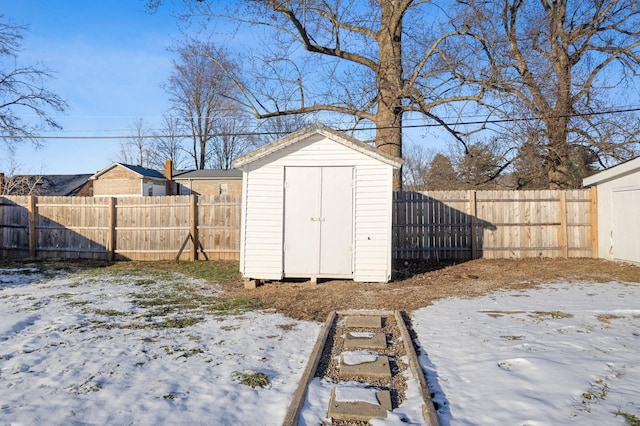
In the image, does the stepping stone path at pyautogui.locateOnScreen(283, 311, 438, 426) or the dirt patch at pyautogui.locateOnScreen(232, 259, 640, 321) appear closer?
the stepping stone path at pyautogui.locateOnScreen(283, 311, 438, 426)

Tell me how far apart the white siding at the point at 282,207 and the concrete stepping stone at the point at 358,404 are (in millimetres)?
4718

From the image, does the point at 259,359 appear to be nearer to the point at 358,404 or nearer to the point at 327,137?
the point at 358,404

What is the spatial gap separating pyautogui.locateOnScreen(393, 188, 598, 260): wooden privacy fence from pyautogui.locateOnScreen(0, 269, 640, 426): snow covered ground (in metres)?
4.57

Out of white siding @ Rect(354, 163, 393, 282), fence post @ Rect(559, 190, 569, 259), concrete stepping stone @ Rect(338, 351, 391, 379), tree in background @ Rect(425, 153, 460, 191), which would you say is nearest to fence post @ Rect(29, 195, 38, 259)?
white siding @ Rect(354, 163, 393, 282)

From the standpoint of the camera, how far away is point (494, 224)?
11.3 m

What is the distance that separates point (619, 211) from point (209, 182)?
83.0ft

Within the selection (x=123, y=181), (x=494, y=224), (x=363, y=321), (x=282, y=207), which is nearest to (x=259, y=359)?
(x=363, y=321)

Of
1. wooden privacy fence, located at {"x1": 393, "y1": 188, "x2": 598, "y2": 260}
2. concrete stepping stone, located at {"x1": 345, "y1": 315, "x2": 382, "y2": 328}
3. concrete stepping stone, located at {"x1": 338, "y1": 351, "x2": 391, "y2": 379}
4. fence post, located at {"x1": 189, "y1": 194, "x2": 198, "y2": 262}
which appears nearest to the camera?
concrete stepping stone, located at {"x1": 338, "y1": 351, "x2": 391, "y2": 379}

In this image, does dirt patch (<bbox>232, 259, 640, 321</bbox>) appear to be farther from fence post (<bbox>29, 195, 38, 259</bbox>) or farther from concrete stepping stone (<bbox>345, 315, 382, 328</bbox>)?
fence post (<bbox>29, 195, 38, 259</bbox>)

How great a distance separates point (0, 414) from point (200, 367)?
1.47 metres

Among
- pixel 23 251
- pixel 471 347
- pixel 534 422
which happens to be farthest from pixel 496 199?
pixel 23 251

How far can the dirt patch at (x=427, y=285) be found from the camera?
6490mm

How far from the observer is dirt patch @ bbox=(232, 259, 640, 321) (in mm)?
6490

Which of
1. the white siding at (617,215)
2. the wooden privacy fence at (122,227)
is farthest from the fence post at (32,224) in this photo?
the white siding at (617,215)
